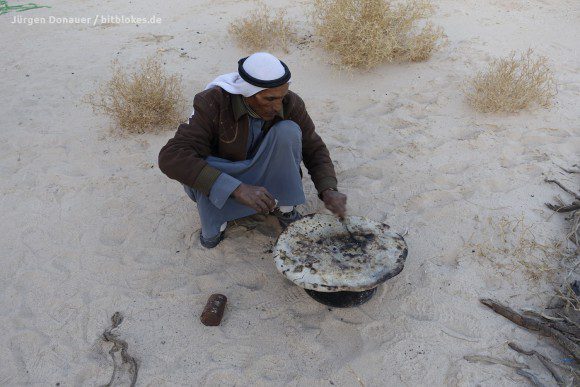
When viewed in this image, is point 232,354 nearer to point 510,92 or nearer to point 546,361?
point 546,361

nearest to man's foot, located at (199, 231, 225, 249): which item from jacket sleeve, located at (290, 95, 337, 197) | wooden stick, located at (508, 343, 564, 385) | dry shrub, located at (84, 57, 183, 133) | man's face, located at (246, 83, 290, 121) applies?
jacket sleeve, located at (290, 95, 337, 197)

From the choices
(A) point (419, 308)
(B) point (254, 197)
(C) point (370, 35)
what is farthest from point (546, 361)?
(C) point (370, 35)

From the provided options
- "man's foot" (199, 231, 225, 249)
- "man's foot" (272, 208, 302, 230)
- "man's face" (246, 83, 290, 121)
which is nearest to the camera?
"man's face" (246, 83, 290, 121)

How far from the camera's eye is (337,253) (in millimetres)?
2346

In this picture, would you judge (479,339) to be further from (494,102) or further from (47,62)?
(47,62)

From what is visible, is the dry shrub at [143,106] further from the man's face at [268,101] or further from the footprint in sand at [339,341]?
the footprint in sand at [339,341]

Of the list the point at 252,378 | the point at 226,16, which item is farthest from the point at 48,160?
the point at 226,16

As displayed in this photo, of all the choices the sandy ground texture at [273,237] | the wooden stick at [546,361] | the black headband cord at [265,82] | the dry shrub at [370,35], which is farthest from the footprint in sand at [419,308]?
the dry shrub at [370,35]

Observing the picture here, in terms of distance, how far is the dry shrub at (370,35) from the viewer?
4297 mm

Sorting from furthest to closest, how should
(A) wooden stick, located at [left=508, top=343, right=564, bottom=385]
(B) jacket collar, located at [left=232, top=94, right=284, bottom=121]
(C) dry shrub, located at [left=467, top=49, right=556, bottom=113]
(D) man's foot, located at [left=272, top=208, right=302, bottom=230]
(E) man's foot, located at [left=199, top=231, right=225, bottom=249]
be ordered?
1. (C) dry shrub, located at [left=467, top=49, right=556, bottom=113]
2. (D) man's foot, located at [left=272, top=208, right=302, bottom=230]
3. (E) man's foot, located at [left=199, top=231, right=225, bottom=249]
4. (B) jacket collar, located at [left=232, top=94, right=284, bottom=121]
5. (A) wooden stick, located at [left=508, top=343, right=564, bottom=385]

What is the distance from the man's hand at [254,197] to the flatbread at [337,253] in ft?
0.63

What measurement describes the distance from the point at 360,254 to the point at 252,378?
Result: 2.56 ft

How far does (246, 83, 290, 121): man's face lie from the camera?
2.28 meters

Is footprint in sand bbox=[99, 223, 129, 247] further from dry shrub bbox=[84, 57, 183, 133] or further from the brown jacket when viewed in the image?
dry shrub bbox=[84, 57, 183, 133]
